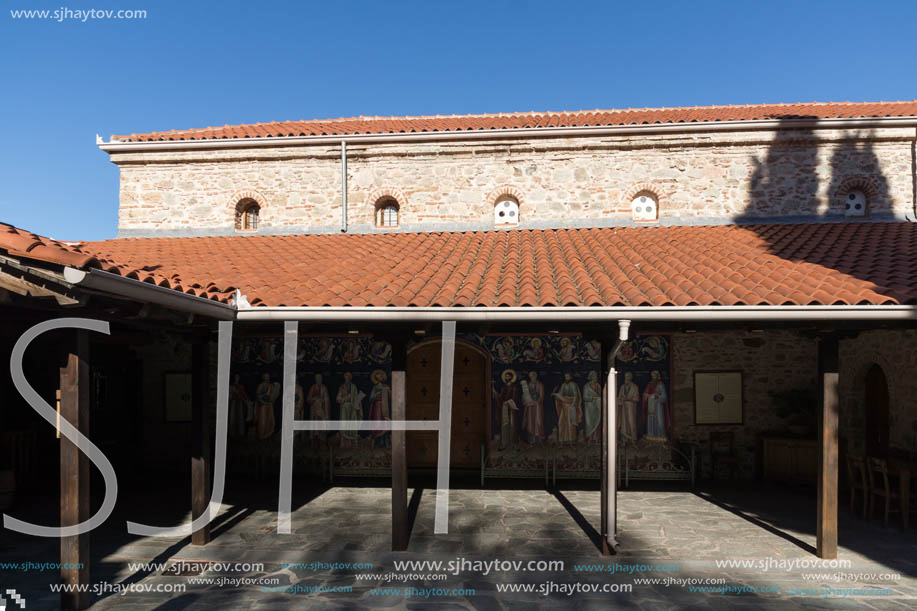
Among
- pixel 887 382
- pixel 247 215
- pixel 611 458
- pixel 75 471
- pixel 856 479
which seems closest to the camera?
pixel 75 471

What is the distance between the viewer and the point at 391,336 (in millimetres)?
5539

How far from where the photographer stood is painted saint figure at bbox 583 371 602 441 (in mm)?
8523

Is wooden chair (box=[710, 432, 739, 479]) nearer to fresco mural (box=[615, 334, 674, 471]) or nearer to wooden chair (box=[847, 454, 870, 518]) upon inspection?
fresco mural (box=[615, 334, 674, 471])

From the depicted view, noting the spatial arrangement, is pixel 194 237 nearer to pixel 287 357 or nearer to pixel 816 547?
pixel 287 357

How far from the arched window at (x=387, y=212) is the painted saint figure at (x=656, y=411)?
582 centimetres

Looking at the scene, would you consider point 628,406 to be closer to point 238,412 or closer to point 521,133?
point 521,133

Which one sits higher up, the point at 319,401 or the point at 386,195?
the point at 386,195

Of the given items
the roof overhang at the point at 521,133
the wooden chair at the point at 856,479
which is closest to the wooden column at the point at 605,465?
the wooden chair at the point at 856,479

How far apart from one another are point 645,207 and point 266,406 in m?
8.06

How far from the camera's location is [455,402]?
897 cm

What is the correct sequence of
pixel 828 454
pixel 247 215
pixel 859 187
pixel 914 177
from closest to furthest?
pixel 828 454 → pixel 914 177 → pixel 859 187 → pixel 247 215

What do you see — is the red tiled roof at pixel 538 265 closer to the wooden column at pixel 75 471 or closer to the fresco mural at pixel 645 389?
the wooden column at pixel 75 471

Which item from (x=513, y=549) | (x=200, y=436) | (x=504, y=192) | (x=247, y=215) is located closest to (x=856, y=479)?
(x=513, y=549)

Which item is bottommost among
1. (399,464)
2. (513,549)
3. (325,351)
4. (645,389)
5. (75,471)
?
(513,549)
